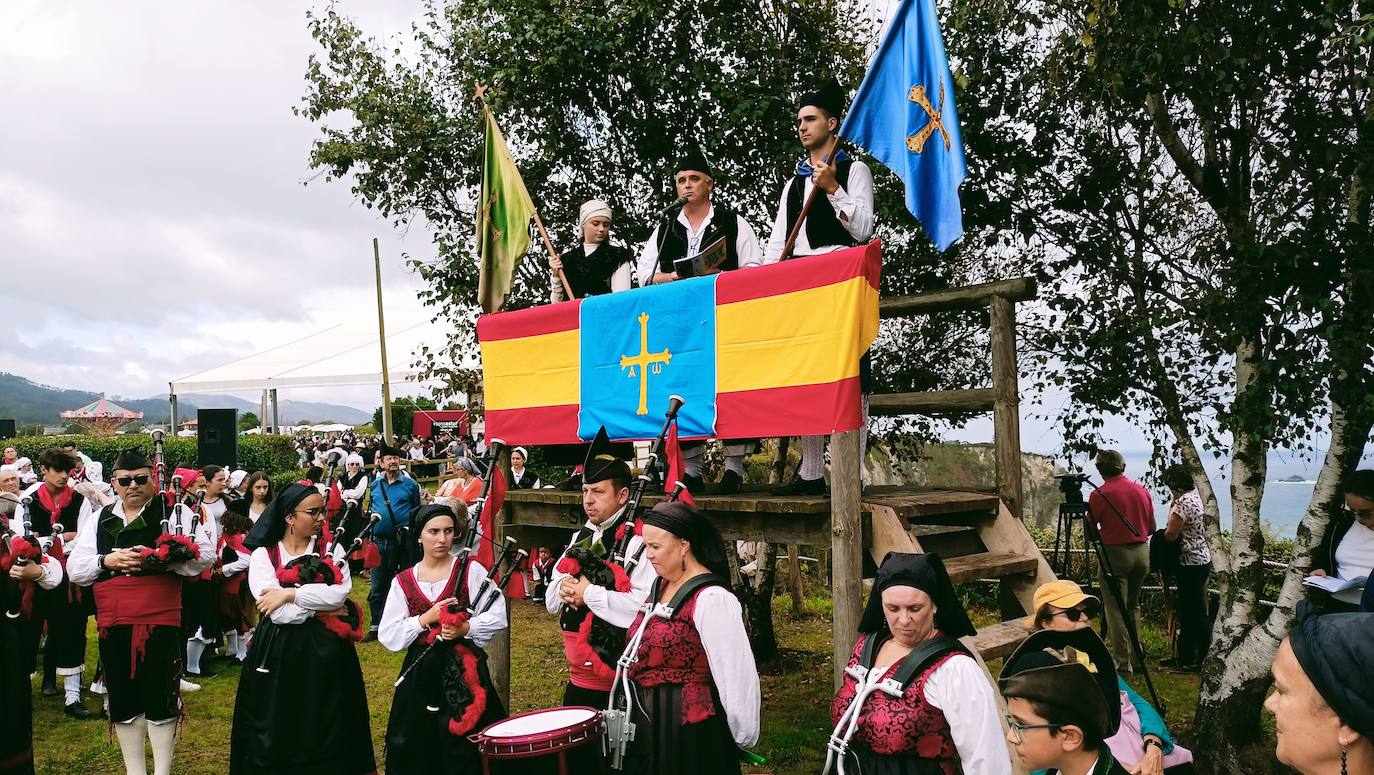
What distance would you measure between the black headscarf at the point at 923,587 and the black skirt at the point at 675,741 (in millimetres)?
881

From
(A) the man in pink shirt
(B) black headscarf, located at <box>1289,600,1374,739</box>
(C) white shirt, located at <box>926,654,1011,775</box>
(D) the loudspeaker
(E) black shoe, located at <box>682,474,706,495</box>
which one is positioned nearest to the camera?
(B) black headscarf, located at <box>1289,600,1374,739</box>

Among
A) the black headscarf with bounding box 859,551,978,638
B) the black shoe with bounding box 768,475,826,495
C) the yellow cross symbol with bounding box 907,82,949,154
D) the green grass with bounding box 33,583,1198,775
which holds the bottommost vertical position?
the green grass with bounding box 33,583,1198,775

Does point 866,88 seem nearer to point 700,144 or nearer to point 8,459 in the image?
point 700,144

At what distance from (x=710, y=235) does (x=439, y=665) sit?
3.10 metres

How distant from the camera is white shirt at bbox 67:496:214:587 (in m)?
5.95

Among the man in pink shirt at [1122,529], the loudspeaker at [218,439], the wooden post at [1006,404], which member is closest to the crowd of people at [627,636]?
the man in pink shirt at [1122,529]

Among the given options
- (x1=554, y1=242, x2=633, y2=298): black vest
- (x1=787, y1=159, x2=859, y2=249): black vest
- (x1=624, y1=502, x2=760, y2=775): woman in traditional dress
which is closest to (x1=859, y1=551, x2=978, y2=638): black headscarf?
(x1=624, y1=502, x2=760, y2=775): woman in traditional dress

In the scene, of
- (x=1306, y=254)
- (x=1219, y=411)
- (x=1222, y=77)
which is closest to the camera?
(x=1306, y=254)

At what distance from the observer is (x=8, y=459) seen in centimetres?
1235

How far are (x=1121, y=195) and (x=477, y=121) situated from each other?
5.69m

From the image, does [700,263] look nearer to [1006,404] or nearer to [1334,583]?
[1006,404]

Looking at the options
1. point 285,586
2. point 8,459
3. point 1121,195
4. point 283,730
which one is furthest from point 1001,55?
point 8,459

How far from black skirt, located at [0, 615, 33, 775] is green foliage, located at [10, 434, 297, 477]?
65.2 ft

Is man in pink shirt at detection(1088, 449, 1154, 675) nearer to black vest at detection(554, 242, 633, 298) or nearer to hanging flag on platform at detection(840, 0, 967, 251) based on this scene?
hanging flag on platform at detection(840, 0, 967, 251)
